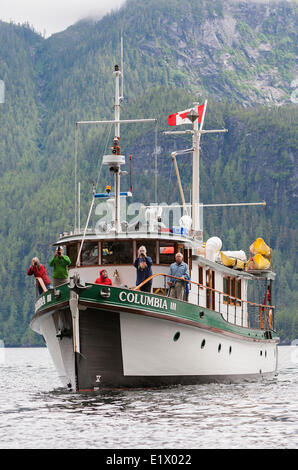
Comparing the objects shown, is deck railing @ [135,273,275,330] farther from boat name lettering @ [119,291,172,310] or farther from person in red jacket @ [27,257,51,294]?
person in red jacket @ [27,257,51,294]

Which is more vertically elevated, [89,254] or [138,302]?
[89,254]

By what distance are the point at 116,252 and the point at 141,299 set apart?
13.7ft

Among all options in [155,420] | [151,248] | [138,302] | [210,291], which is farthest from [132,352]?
[210,291]

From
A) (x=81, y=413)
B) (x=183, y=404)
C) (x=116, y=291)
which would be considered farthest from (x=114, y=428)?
(x=116, y=291)

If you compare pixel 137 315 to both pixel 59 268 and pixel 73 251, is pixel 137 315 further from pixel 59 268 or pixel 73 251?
pixel 73 251

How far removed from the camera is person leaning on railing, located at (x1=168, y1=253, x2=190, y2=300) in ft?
86.6

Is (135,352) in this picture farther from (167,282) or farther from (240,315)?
(240,315)

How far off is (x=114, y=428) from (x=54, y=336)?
812 centimetres

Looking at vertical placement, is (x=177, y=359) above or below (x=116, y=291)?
below

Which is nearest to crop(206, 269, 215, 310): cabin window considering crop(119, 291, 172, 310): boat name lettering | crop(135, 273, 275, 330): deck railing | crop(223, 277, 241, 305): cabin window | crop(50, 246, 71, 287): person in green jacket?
crop(135, 273, 275, 330): deck railing

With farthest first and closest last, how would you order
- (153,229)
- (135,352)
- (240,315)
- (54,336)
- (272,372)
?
(272,372), (240,315), (153,229), (54,336), (135,352)

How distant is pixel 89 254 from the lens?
95.0 ft

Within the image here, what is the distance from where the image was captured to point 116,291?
2450cm

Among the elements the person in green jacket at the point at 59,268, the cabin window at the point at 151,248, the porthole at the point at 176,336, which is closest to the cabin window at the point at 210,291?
the cabin window at the point at 151,248
